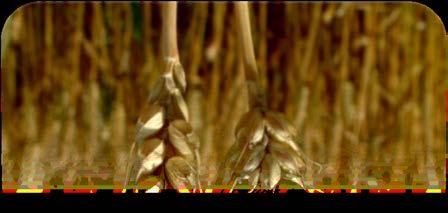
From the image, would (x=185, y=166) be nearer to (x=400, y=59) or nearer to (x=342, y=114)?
(x=342, y=114)

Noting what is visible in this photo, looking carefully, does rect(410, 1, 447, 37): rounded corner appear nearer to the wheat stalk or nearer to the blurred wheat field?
the blurred wheat field

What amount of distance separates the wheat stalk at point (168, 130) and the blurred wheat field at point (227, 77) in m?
0.01

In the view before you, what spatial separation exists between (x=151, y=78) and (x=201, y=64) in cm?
9

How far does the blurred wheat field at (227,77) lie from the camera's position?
6.63 ft

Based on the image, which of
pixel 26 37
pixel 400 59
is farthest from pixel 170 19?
pixel 400 59

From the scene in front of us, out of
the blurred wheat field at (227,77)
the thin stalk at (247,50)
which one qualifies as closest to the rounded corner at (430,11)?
the blurred wheat field at (227,77)

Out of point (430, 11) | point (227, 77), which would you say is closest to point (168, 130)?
point (227, 77)

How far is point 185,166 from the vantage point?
6.64 ft

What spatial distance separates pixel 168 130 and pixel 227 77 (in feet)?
0.43

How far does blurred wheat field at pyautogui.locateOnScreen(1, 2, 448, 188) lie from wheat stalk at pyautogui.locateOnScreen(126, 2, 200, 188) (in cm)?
1

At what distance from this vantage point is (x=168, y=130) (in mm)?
2037

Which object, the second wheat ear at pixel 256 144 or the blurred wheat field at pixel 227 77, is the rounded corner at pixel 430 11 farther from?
the second wheat ear at pixel 256 144

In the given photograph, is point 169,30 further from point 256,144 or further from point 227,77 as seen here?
point 256,144

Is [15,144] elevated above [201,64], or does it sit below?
below
